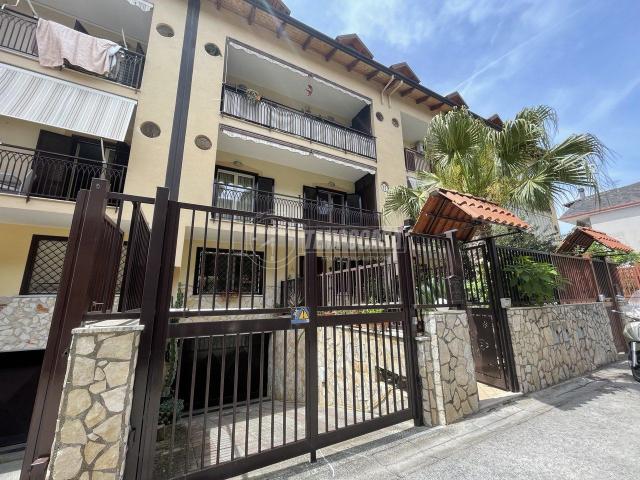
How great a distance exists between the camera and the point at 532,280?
561 centimetres

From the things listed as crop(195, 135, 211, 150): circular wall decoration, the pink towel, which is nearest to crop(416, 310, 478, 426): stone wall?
crop(195, 135, 211, 150): circular wall decoration

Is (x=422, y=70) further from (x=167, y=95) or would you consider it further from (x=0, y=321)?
(x=0, y=321)

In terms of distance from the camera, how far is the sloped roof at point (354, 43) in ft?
39.8

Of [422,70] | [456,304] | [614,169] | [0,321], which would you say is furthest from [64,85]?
[422,70]

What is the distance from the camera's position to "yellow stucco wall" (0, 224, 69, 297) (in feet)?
A: 22.1

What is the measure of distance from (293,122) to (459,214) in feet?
25.2

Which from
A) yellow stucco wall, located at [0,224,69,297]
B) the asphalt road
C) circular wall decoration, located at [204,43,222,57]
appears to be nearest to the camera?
the asphalt road

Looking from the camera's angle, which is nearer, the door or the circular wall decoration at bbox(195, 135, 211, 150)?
the door

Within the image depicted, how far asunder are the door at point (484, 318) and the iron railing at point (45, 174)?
28.6 ft

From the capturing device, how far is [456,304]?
183 inches

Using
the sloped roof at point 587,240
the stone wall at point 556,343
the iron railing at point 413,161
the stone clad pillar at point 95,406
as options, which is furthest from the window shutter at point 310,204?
the stone clad pillar at point 95,406

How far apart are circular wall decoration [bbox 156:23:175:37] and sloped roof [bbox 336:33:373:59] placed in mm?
6694

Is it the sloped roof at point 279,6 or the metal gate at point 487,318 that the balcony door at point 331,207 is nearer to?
the metal gate at point 487,318

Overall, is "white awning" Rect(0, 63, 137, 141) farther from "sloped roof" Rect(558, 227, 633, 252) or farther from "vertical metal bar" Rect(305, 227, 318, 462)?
"sloped roof" Rect(558, 227, 633, 252)
